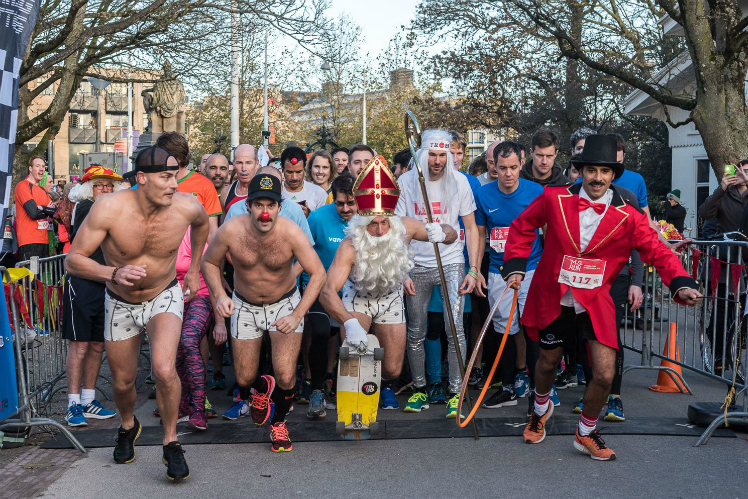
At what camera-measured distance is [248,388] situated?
6758 millimetres

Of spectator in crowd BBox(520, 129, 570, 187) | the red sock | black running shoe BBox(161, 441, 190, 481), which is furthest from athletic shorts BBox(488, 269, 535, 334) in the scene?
black running shoe BBox(161, 441, 190, 481)

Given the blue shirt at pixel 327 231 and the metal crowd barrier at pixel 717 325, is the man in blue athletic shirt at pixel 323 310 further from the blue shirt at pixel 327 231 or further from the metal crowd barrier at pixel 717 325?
the metal crowd barrier at pixel 717 325

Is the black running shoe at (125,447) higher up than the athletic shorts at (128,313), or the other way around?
the athletic shorts at (128,313)

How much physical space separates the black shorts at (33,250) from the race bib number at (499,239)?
7238 mm

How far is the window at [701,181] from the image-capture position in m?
25.2

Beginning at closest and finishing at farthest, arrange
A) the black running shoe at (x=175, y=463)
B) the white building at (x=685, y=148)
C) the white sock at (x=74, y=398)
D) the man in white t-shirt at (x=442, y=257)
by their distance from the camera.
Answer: the black running shoe at (x=175, y=463)
the white sock at (x=74, y=398)
the man in white t-shirt at (x=442, y=257)
the white building at (x=685, y=148)

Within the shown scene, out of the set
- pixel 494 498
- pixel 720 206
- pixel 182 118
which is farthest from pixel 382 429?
pixel 182 118

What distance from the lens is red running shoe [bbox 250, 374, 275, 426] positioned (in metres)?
6.36

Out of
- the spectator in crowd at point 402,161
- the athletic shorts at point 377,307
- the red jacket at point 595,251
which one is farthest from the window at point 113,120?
the red jacket at point 595,251

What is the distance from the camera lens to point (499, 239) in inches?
297

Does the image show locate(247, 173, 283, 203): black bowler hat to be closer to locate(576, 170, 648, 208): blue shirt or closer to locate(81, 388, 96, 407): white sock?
locate(81, 388, 96, 407): white sock

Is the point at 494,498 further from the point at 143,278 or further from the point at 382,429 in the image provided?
the point at 143,278

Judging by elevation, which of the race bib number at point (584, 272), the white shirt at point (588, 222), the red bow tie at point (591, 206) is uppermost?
the red bow tie at point (591, 206)

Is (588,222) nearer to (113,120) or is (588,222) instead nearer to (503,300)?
(503,300)
